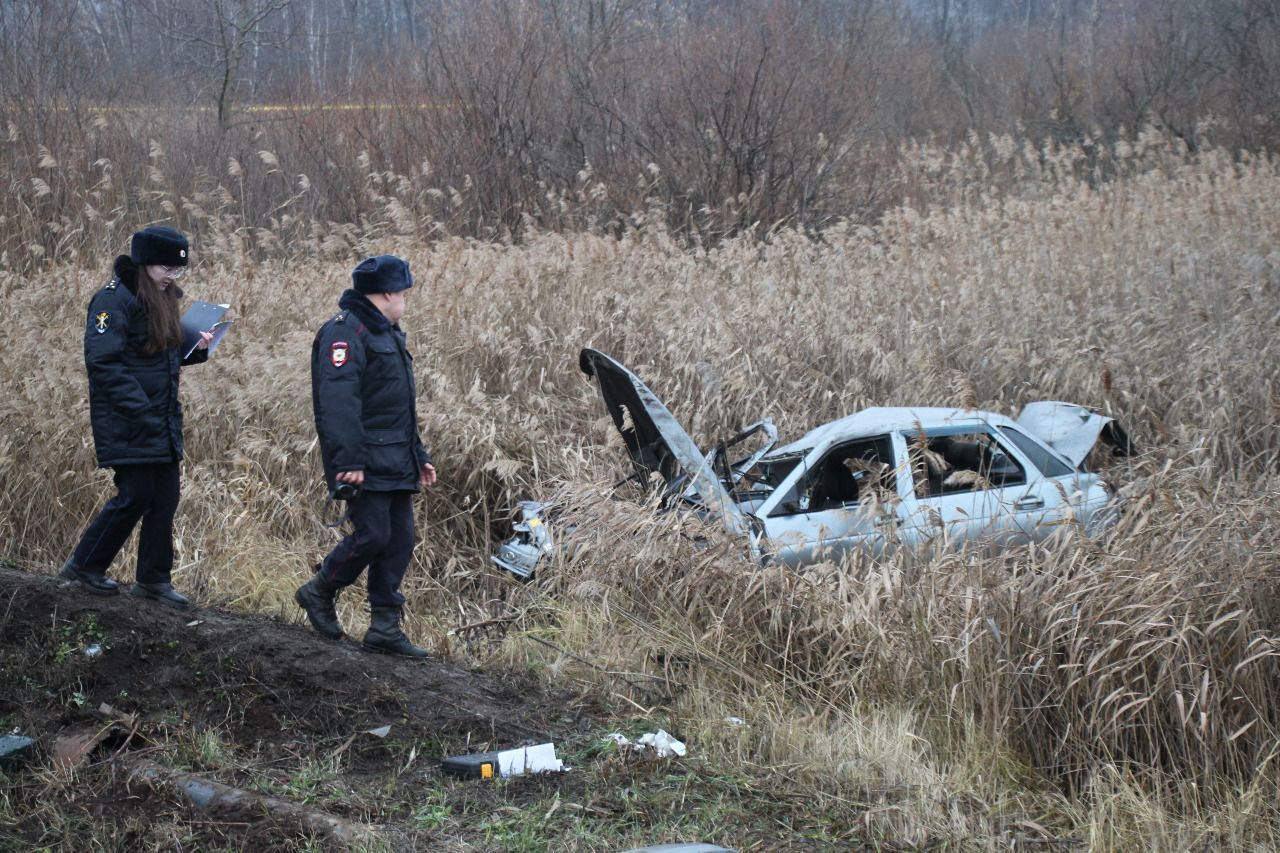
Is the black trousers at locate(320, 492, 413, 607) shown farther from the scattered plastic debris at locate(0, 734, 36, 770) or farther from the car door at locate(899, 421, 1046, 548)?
the car door at locate(899, 421, 1046, 548)

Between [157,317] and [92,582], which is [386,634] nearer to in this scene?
[92,582]

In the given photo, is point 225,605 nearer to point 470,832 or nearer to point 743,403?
point 470,832

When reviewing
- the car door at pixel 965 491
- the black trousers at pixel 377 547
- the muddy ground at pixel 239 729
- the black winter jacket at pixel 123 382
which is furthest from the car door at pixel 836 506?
the black winter jacket at pixel 123 382

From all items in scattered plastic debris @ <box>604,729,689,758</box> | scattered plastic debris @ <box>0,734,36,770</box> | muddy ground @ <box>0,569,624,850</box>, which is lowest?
scattered plastic debris @ <box>604,729,689,758</box>

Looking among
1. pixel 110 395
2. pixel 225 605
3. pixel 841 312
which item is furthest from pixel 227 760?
pixel 841 312

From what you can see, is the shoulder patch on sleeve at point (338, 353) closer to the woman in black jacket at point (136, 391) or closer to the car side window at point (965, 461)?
the woman in black jacket at point (136, 391)

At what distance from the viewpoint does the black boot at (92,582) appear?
5562 mm

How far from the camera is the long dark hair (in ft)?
17.5

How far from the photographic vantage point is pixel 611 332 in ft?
33.9

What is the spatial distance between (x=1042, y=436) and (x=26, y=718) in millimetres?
6429

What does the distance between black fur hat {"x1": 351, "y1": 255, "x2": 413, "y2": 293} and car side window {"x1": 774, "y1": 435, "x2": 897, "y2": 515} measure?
297 centimetres

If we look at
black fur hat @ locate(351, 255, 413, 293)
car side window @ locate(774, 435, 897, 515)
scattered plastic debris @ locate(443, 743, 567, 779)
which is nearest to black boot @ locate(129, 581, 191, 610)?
black fur hat @ locate(351, 255, 413, 293)

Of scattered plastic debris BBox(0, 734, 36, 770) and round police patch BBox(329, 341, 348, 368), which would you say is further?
round police patch BBox(329, 341, 348, 368)

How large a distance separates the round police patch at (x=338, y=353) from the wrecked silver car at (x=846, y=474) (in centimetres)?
225
